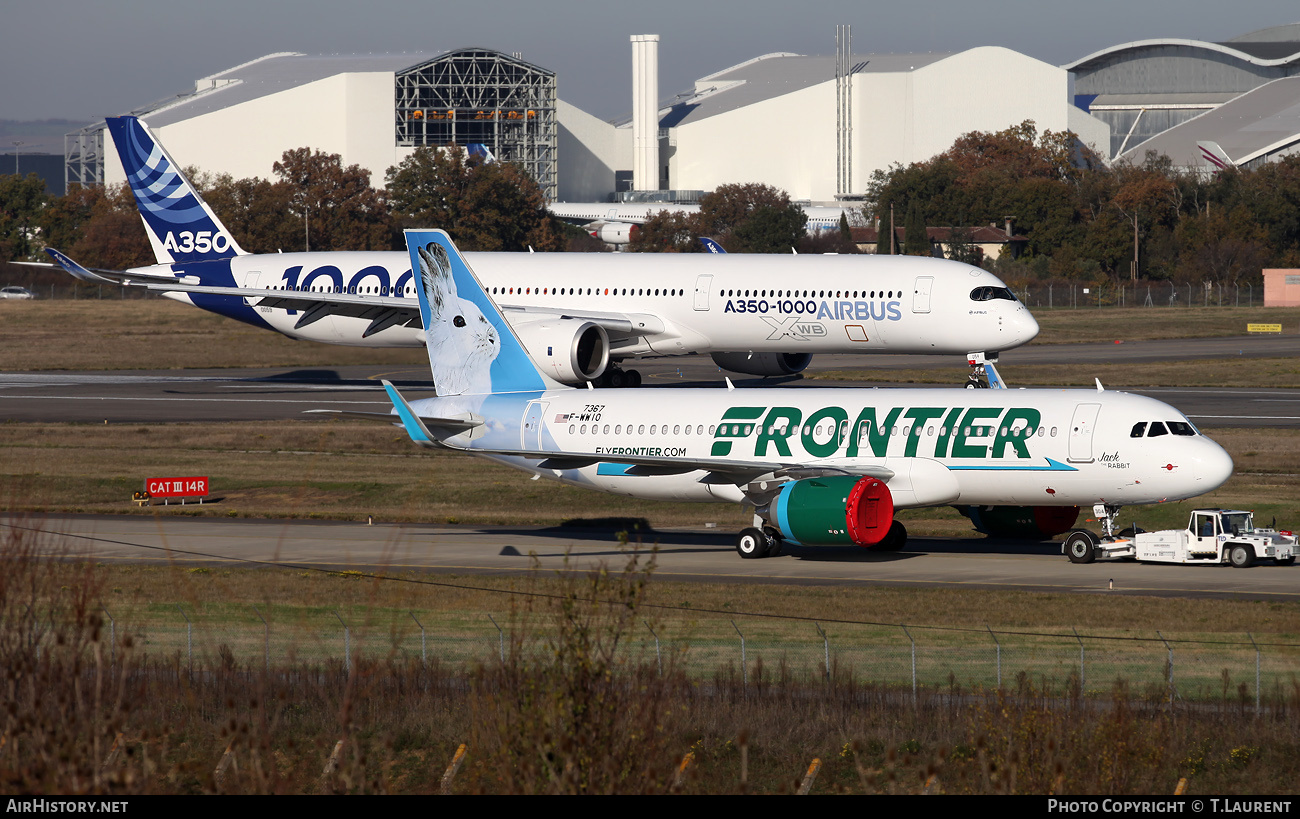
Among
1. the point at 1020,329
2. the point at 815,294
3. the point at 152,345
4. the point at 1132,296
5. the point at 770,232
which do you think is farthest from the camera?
the point at 770,232

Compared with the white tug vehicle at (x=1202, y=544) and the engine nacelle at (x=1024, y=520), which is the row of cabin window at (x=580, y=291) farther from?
the white tug vehicle at (x=1202, y=544)

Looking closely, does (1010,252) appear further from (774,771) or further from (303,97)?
(774,771)

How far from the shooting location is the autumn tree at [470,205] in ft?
506

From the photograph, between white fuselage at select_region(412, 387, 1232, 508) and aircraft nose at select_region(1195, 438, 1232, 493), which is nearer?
aircraft nose at select_region(1195, 438, 1232, 493)

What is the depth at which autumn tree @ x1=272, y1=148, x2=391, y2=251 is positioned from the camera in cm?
16575

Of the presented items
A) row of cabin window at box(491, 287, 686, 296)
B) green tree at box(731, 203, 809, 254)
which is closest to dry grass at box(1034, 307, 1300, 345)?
green tree at box(731, 203, 809, 254)

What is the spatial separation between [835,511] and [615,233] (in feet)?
526

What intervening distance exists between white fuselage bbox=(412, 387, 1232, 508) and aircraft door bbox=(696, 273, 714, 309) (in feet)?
73.4

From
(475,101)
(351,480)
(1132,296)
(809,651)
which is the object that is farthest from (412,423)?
(475,101)

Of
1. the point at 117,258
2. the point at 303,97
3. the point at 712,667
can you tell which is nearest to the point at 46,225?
the point at 117,258

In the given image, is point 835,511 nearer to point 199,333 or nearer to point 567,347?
point 567,347

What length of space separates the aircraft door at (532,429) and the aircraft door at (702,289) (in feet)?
75.6

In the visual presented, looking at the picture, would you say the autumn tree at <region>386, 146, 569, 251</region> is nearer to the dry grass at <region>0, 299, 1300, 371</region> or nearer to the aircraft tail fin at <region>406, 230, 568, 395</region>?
the dry grass at <region>0, 299, 1300, 371</region>

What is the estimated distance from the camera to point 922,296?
5991 cm
